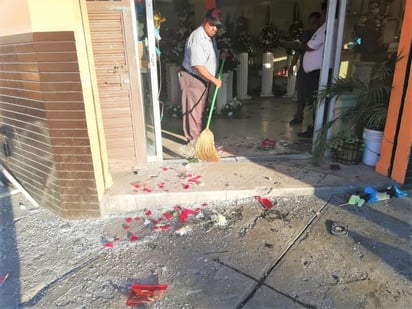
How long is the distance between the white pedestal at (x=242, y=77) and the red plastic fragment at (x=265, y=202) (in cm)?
436

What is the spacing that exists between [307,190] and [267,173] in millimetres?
458

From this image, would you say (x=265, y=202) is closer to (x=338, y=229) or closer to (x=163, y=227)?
(x=338, y=229)

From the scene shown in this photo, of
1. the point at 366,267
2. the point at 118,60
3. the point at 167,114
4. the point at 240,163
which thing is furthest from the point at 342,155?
the point at 167,114

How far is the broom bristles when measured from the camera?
369cm

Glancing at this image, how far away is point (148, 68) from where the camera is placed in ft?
10.8

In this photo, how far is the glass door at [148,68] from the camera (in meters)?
3.17

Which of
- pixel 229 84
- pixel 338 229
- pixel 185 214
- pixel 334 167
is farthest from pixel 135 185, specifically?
pixel 229 84

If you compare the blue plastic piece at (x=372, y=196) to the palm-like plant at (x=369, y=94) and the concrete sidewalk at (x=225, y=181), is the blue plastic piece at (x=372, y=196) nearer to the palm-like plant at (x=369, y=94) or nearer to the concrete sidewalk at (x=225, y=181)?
the concrete sidewalk at (x=225, y=181)

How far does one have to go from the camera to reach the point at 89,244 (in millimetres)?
2488

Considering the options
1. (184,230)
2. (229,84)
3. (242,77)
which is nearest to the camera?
(184,230)

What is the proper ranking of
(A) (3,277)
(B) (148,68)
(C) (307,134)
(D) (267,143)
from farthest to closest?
(C) (307,134), (D) (267,143), (B) (148,68), (A) (3,277)

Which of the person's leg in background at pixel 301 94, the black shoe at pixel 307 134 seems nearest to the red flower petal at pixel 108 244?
the black shoe at pixel 307 134

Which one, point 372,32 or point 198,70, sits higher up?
point 372,32

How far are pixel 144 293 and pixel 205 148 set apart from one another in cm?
196
